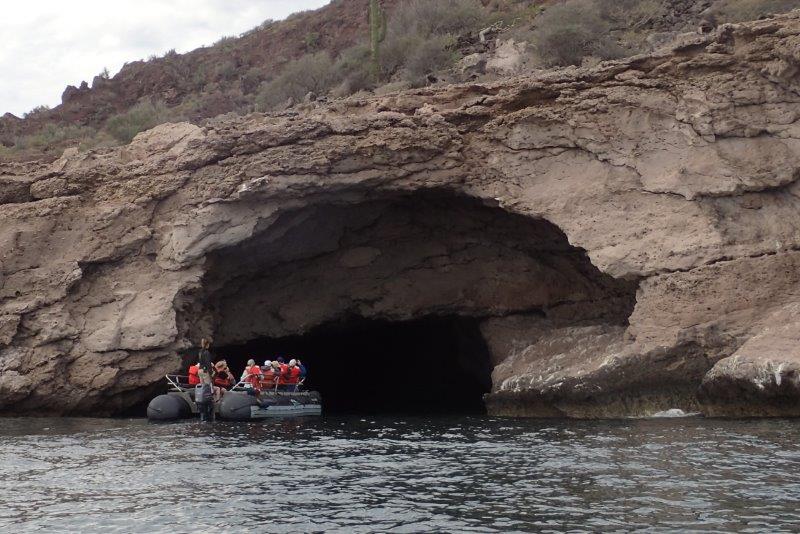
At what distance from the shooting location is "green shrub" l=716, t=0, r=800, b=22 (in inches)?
1120

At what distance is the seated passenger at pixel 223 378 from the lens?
76.8 ft

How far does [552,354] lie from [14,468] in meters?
12.3

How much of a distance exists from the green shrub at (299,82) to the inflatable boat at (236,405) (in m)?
18.9

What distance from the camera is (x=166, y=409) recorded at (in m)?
21.3

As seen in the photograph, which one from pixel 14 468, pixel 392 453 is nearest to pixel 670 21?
pixel 392 453

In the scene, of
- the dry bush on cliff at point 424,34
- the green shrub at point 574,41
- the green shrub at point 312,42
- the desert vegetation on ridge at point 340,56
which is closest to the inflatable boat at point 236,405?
the desert vegetation on ridge at point 340,56

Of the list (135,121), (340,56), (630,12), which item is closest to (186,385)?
(135,121)

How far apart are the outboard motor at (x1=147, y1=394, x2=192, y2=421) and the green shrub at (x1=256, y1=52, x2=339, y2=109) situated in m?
19.8

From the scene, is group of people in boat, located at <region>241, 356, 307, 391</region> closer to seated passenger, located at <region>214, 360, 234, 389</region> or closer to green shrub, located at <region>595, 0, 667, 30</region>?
seated passenger, located at <region>214, 360, 234, 389</region>

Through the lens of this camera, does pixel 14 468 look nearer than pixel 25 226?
Yes

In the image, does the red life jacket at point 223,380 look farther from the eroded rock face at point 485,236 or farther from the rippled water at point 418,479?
the rippled water at point 418,479

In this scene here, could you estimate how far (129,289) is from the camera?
22922mm

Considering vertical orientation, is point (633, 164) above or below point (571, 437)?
above

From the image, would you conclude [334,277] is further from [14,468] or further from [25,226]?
[14,468]
